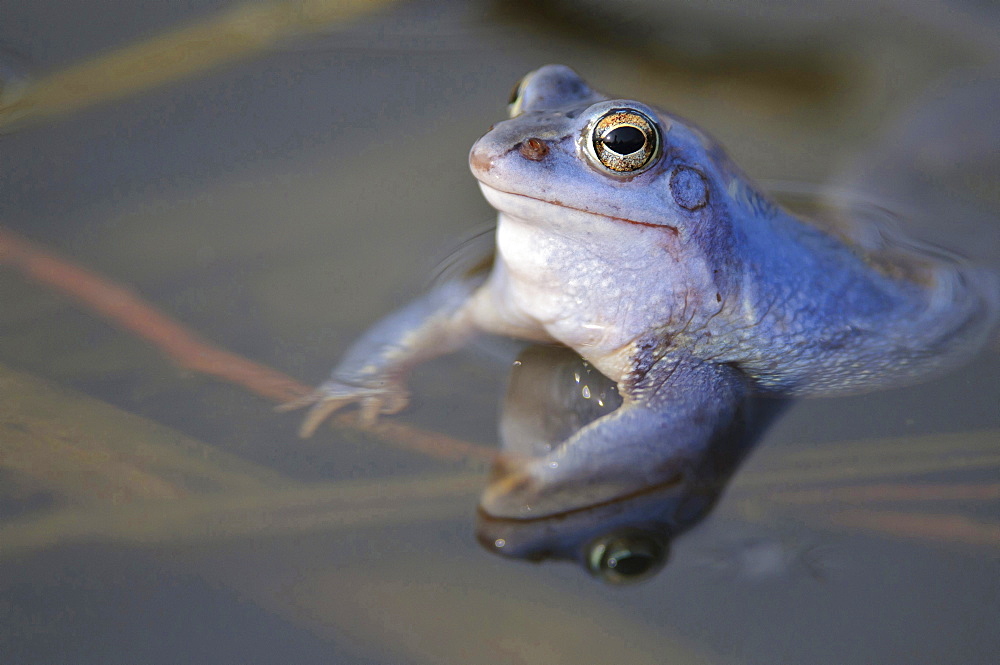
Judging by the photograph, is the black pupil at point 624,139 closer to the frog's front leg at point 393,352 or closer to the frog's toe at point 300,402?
the frog's front leg at point 393,352

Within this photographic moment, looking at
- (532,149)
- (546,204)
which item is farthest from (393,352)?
(532,149)

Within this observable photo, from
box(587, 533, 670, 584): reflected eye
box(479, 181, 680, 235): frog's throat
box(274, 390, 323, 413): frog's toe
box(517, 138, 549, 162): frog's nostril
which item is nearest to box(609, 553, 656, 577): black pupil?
box(587, 533, 670, 584): reflected eye

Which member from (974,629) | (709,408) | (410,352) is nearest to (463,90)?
(410,352)

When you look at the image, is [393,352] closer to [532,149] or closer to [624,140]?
[532,149]

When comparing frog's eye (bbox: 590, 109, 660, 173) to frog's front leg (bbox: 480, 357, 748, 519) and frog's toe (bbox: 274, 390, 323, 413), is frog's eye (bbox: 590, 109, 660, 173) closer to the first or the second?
frog's front leg (bbox: 480, 357, 748, 519)

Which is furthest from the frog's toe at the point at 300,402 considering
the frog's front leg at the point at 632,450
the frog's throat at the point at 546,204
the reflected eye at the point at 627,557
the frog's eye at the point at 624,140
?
the frog's eye at the point at 624,140

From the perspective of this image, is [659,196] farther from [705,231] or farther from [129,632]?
[129,632]
